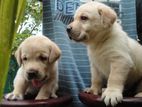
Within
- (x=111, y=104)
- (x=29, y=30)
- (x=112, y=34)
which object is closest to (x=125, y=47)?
(x=112, y=34)

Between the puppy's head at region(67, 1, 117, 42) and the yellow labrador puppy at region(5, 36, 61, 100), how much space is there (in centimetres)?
11

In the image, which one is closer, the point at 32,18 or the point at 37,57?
the point at 37,57

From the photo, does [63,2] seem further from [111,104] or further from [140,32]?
[111,104]

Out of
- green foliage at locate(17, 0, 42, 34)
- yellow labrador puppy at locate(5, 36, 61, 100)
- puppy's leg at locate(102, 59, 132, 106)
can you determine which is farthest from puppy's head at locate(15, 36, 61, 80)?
green foliage at locate(17, 0, 42, 34)

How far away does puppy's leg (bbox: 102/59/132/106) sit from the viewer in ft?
3.31

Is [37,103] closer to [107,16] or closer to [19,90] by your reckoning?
[19,90]

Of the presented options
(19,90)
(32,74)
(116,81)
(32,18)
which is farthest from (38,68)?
(32,18)

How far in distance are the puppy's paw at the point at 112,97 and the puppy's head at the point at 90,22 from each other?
215 millimetres

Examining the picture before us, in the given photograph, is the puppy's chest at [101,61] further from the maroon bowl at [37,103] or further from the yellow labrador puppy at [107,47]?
the maroon bowl at [37,103]

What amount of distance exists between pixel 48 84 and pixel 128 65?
30cm

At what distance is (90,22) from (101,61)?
0.45ft

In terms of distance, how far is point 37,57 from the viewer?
1.17 m

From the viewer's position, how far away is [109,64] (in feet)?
3.77

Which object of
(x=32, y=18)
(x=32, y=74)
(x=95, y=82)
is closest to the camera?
(x=32, y=74)
